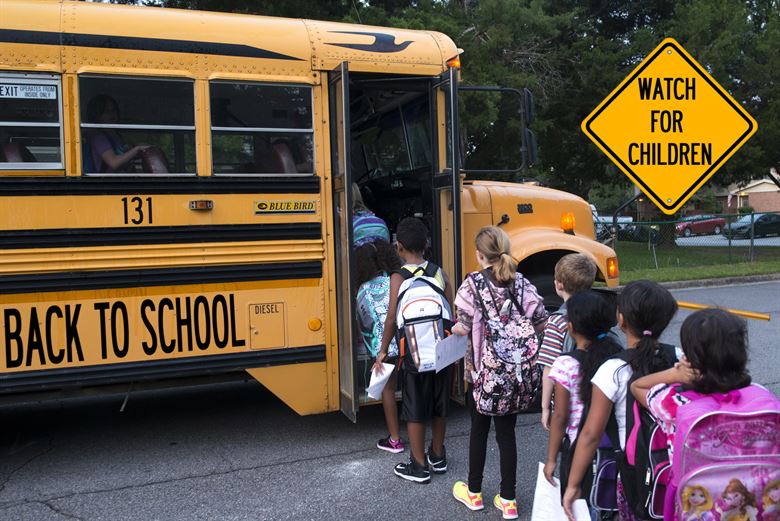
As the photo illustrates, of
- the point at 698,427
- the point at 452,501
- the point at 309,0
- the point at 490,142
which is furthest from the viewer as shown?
the point at 490,142

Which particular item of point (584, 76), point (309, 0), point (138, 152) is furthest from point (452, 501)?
point (584, 76)

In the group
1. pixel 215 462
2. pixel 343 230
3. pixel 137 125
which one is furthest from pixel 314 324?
pixel 137 125

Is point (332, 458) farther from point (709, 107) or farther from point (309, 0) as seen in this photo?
point (309, 0)

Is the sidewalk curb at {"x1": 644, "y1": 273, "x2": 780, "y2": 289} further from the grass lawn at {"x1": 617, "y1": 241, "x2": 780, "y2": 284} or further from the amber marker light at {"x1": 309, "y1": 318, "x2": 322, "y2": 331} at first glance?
the amber marker light at {"x1": 309, "y1": 318, "x2": 322, "y2": 331}

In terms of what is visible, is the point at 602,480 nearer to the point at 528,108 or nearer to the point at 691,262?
the point at 528,108

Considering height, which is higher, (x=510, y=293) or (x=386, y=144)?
(x=386, y=144)

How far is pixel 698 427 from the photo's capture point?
211cm

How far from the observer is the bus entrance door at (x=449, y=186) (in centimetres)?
482

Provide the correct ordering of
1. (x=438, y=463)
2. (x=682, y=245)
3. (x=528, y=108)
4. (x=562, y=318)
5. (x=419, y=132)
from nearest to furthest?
(x=562, y=318) < (x=438, y=463) < (x=528, y=108) < (x=419, y=132) < (x=682, y=245)

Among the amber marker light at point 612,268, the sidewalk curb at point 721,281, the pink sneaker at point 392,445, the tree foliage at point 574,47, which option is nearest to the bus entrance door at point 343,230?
the pink sneaker at point 392,445

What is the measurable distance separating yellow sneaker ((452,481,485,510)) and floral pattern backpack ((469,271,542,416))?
49 cm

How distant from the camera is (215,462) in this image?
4.42m

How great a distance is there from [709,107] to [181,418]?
14.1 feet

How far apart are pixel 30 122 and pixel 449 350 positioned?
275 cm
